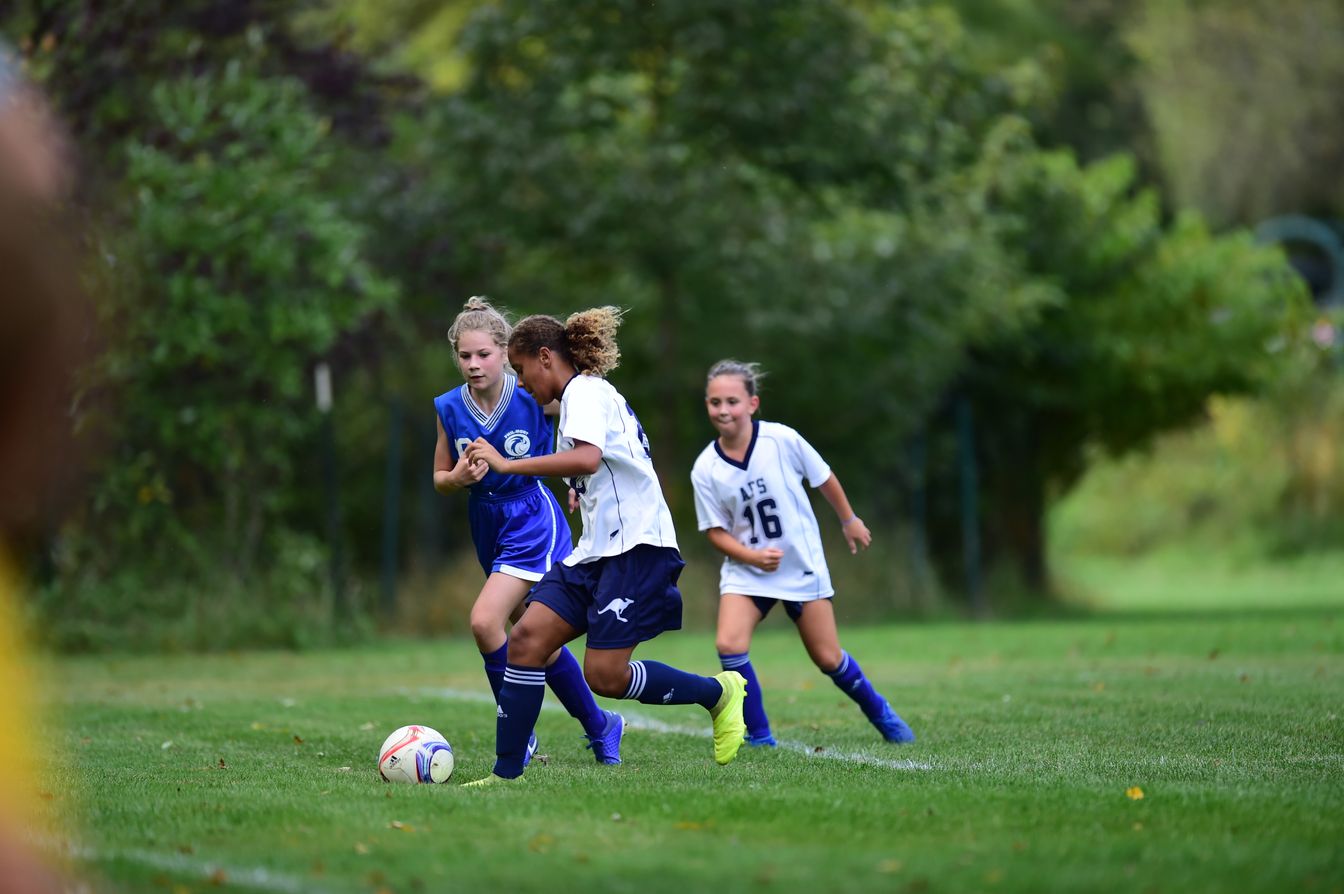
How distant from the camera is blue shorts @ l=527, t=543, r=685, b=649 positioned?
6.42 metres

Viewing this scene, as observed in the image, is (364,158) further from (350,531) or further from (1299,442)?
(1299,442)

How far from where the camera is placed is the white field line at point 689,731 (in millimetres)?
6723

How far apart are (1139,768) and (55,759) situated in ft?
14.4

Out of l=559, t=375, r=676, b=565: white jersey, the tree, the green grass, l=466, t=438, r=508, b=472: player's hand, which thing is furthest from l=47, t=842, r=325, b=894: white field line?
the tree

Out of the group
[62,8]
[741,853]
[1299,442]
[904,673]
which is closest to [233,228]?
[62,8]

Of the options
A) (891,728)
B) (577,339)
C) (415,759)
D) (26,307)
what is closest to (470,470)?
(577,339)

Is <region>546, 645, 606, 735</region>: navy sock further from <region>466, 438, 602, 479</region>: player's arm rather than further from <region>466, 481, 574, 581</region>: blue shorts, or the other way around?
<region>466, 438, 602, 479</region>: player's arm

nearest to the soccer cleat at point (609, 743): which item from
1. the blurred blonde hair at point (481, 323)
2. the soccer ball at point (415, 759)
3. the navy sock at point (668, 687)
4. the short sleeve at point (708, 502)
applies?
the navy sock at point (668, 687)

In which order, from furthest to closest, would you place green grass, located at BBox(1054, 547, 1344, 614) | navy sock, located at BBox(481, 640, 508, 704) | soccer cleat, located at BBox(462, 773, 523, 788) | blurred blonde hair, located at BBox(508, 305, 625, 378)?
green grass, located at BBox(1054, 547, 1344, 614) < navy sock, located at BBox(481, 640, 508, 704) < blurred blonde hair, located at BBox(508, 305, 625, 378) < soccer cleat, located at BBox(462, 773, 523, 788)

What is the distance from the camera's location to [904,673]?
11719 millimetres

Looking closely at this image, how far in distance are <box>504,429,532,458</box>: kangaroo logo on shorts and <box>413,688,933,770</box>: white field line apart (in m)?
1.73

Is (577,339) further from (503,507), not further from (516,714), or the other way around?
(516,714)

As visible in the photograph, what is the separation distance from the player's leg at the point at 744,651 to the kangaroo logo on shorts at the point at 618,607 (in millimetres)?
1155

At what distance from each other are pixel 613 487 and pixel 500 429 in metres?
0.80
